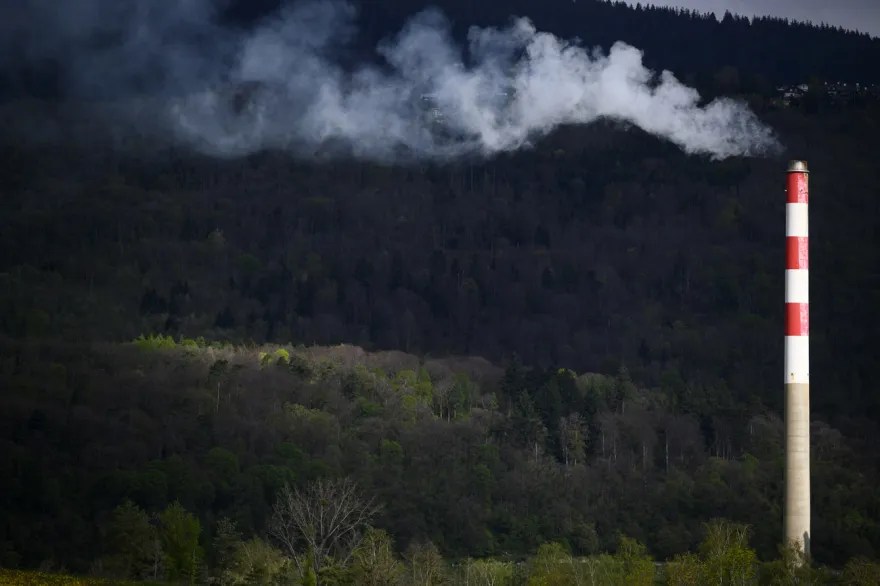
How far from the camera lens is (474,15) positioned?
17825cm

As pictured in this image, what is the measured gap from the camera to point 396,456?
108 metres

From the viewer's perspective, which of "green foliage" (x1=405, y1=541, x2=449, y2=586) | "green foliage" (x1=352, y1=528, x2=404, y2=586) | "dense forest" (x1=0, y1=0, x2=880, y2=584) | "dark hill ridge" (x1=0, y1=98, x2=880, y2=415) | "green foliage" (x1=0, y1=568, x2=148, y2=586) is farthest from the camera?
"dark hill ridge" (x1=0, y1=98, x2=880, y2=415)

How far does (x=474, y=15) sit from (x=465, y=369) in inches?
2097

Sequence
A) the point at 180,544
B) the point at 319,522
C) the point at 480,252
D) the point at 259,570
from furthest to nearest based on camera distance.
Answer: the point at 480,252, the point at 319,522, the point at 180,544, the point at 259,570

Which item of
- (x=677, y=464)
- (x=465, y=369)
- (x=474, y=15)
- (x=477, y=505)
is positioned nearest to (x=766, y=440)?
(x=677, y=464)

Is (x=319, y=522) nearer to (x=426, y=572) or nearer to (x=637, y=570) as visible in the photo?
(x=426, y=572)

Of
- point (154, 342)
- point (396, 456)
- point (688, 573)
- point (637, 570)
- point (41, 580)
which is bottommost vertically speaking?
point (41, 580)

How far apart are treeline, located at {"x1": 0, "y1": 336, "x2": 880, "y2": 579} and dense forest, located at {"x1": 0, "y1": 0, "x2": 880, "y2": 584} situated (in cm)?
29

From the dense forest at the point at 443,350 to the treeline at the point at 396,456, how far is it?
0.94 ft

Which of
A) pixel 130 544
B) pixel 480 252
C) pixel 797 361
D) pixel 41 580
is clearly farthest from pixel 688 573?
pixel 480 252

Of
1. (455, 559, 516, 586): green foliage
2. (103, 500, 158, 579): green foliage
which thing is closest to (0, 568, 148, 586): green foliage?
(103, 500, 158, 579): green foliage

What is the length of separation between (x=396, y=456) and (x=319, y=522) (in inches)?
1349

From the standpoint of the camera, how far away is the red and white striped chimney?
65.1 meters

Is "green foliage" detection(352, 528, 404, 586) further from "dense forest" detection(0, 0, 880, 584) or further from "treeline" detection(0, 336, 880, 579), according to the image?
"treeline" detection(0, 336, 880, 579)
